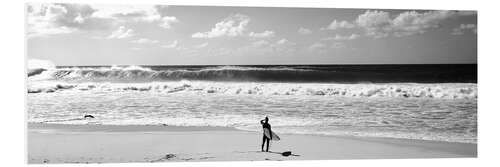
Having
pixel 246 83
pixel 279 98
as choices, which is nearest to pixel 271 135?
pixel 279 98

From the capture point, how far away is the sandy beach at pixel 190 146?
6.03m

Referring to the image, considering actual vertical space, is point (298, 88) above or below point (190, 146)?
above

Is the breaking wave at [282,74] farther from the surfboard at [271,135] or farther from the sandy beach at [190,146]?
the surfboard at [271,135]

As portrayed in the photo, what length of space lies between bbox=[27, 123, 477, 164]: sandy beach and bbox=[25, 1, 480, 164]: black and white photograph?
0.01 meters

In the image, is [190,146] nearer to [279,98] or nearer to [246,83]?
[246,83]

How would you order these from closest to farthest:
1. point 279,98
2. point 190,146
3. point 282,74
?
point 190,146
point 279,98
point 282,74

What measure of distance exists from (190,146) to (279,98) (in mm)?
1246

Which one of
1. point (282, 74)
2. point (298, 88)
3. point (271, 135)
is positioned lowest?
point (271, 135)

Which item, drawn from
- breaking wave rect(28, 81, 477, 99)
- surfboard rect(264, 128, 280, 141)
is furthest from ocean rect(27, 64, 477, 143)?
surfboard rect(264, 128, 280, 141)

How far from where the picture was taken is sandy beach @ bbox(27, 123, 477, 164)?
6.03m

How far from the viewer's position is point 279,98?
268 inches

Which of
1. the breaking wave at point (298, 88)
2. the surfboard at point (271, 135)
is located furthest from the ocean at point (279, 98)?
the surfboard at point (271, 135)
